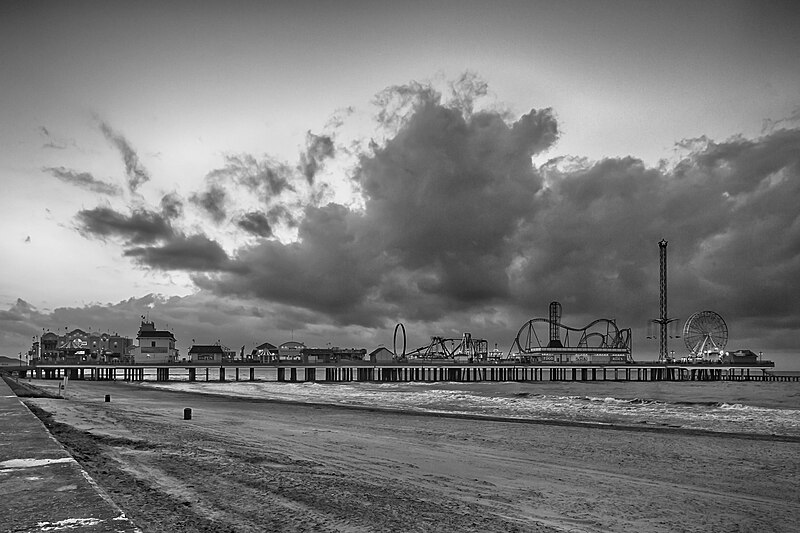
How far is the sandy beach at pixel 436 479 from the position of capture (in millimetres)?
8430

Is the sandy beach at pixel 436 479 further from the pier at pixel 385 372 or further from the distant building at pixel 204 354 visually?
the distant building at pixel 204 354

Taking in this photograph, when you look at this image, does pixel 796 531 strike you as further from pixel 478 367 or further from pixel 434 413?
pixel 478 367

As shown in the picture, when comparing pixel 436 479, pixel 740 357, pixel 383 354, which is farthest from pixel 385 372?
pixel 436 479

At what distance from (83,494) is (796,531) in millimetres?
11225

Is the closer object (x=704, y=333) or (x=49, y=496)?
(x=49, y=496)

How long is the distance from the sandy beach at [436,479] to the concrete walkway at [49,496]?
102 cm

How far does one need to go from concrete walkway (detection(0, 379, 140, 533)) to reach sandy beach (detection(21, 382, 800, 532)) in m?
1.02

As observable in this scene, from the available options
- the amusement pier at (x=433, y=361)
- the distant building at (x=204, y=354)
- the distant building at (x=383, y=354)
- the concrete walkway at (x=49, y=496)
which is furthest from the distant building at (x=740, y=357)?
the concrete walkway at (x=49, y=496)

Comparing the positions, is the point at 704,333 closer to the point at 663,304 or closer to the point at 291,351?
the point at 663,304

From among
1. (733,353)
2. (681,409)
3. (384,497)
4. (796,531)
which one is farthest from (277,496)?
(733,353)

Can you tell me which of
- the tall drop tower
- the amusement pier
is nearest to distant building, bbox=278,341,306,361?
the amusement pier

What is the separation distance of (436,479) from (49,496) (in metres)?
8.87

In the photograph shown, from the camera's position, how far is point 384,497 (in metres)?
9.88

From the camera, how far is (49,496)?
19.3 feet
